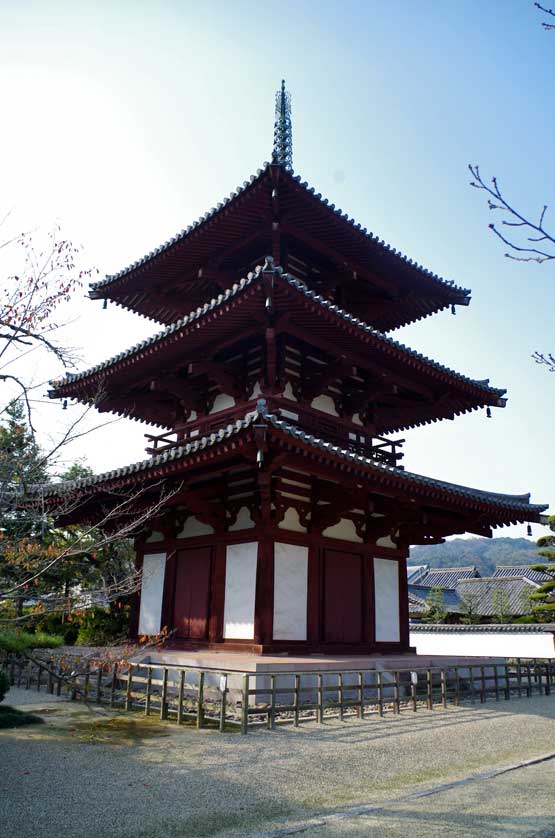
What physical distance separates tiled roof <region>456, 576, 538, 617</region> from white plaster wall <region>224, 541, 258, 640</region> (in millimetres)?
35748

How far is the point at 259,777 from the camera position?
6.75 meters

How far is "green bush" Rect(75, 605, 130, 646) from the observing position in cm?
1786

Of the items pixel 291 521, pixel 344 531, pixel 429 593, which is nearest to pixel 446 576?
pixel 429 593

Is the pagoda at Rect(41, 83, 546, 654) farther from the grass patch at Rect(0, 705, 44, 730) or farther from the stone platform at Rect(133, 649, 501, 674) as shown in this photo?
the grass patch at Rect(0, 705, 44, 730)

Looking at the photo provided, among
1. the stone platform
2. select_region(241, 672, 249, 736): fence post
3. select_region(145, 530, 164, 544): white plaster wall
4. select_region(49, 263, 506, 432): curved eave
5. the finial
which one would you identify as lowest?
select_region(241, 672, 249, 736): fence post

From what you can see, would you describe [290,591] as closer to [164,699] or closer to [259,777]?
[164,699]

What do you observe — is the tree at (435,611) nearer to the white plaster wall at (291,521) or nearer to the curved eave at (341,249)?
the curved eave at (341,249)

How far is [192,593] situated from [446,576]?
53311 millimetres

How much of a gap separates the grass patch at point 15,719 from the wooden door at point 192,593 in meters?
4.12

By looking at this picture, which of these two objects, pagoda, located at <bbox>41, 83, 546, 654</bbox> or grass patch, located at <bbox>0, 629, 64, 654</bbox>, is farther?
grass patch, located at <bbox>0, 629, 64, 654</bbox>

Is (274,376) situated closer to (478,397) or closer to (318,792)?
(478,397)

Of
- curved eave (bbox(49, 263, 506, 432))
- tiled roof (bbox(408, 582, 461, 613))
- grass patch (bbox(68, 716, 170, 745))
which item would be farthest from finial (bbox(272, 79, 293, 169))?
tiled roof (bbox(408, 582, 461, 613))

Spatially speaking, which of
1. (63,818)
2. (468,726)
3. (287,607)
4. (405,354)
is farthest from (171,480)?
(63,818)

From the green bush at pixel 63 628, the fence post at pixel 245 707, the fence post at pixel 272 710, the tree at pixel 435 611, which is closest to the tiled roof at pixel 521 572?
the tree at pixel 435 611
